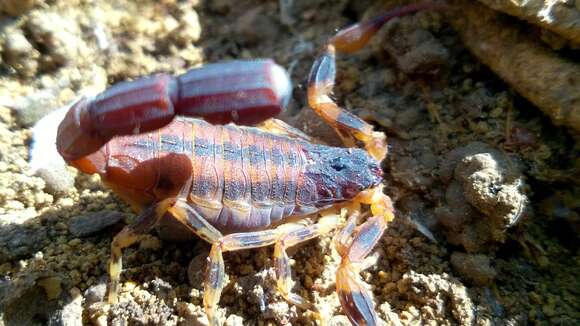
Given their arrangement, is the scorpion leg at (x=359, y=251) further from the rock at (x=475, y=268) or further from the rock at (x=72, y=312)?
the rock at (x=72, y=312)

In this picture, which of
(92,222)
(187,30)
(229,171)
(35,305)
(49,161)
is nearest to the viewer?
(35,305)

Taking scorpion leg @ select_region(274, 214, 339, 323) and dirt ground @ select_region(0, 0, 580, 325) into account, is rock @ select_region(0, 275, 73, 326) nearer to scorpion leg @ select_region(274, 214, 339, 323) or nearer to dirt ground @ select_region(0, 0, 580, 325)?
dirt ground @ select_region(0, 0, 580, 325)

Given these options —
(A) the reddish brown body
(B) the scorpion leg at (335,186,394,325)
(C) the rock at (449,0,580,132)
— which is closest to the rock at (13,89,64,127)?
(A) the reddish brown body

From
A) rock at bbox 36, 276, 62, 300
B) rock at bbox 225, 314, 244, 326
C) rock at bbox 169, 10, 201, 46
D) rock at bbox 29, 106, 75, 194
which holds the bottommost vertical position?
rock at bbox 225, 314, 244, 326

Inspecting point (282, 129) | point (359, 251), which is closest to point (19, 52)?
point (282, 129)

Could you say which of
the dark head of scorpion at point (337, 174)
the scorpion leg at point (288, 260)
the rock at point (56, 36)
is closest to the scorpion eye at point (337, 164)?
the dark head of scorpion at point (337, 174)

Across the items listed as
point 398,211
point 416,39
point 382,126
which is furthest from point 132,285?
point 416,39

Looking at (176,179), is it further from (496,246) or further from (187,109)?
(496,246)

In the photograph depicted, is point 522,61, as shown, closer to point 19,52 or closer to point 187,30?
point 187,30

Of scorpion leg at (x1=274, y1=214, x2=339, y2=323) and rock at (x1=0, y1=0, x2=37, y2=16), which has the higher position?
rock at (x1=0, y1=0, x2=37, y2=16)
